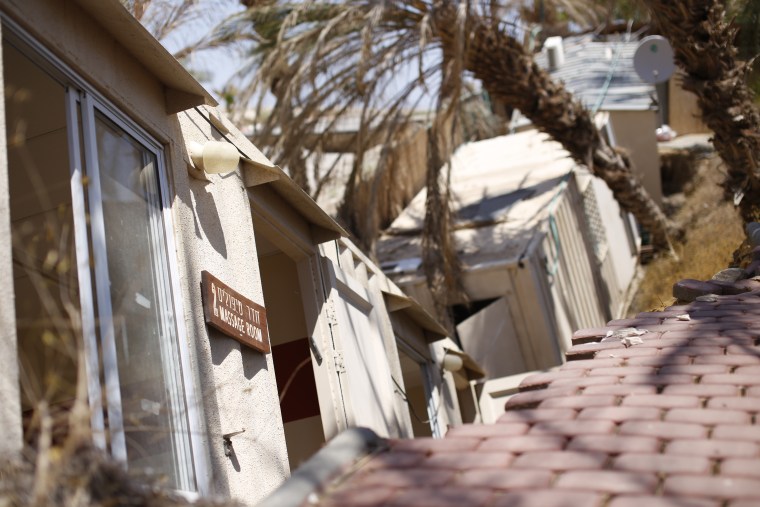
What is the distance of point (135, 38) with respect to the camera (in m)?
4.71

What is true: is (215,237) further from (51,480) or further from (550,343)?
(550,343)

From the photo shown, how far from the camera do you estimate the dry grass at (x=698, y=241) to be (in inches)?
519

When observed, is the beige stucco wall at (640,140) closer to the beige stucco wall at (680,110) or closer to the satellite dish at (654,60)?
the satellite dish at (654,60)

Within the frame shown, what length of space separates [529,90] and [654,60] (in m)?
3.99

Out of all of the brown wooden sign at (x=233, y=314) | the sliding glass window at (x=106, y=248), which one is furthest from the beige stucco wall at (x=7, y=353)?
the brown wooden sign at (x=233, y=314)

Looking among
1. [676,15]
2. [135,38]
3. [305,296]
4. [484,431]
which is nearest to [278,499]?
[484,431]

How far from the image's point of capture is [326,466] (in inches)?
118

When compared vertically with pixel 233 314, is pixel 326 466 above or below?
below

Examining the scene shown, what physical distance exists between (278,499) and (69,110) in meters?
2.20

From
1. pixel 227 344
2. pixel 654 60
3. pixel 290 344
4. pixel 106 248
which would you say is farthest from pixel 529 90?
pixel 106 248

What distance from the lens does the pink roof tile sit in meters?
2.75

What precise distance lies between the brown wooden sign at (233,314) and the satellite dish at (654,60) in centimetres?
1212

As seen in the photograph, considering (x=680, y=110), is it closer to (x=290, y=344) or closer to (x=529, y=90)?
(x=529, y=90)

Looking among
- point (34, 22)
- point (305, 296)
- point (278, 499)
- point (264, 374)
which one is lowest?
point (278, 499)
